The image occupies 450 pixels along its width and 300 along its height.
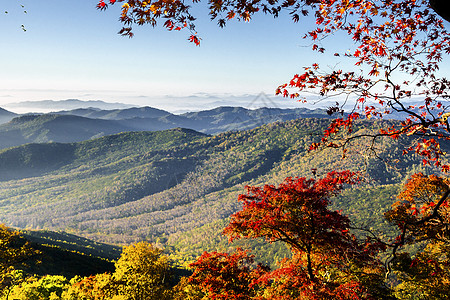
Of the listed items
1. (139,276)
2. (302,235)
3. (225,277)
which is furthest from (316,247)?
(139,276)

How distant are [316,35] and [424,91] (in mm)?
3721

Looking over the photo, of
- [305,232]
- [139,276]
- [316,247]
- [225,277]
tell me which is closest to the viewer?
[305,232]

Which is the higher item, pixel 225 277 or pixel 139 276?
pixel 225 277

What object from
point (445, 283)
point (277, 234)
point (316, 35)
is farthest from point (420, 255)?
point (316, 35)

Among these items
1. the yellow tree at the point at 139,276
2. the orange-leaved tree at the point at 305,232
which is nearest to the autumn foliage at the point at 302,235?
the orange-leaved tree at the point at 305,232

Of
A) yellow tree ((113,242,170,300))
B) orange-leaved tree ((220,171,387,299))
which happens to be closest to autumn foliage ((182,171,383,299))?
orange-leaved tree ((220,171,387,299))

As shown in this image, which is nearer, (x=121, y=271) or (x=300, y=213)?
(x=300, y=213)

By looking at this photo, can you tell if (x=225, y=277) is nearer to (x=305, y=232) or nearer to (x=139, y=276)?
(x=305, y=232)

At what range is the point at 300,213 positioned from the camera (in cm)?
1184

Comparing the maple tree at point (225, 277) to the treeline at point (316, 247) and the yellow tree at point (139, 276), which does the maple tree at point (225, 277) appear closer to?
the treeline at point (316, 247)

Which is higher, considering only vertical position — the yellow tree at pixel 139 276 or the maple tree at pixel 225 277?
the maple tree at pixel 225 277

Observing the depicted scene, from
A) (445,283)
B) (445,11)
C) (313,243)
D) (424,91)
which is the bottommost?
(445,283)

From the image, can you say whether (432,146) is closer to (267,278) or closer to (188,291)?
(267,278)

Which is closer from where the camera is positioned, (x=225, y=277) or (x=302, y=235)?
(x=302, y=235)
